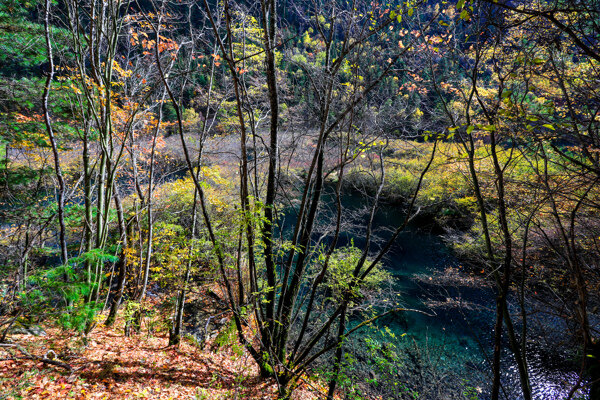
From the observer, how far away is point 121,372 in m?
3.93

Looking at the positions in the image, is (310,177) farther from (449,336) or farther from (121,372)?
(449,336)

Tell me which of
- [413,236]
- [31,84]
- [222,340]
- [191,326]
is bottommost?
[191,326]

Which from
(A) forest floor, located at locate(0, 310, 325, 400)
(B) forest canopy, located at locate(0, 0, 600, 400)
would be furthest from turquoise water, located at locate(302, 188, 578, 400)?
(A) forest floor, located at locate(0, 310, 325, 400)

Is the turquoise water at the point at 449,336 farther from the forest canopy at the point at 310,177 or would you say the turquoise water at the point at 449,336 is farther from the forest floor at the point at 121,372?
the forest floor at the point at 121,372

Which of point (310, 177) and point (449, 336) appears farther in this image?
point (449, 336)

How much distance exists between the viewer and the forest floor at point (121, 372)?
10.1ft

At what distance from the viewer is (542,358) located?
7055mm

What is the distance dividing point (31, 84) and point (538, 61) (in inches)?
291

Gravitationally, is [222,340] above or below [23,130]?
below

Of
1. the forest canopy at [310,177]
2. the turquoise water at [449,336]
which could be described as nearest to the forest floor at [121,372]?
the forest canopy at [310,177]

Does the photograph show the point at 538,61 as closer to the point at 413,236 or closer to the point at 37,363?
the point at 37,363

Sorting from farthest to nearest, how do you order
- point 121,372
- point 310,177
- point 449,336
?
point 449,336 → point 121,372 → point 310,177

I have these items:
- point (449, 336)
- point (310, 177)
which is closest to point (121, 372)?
point (310, 177)

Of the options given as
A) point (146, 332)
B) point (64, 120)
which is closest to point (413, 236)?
point (146, 332)
